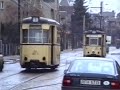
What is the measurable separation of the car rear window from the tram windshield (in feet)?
50.2

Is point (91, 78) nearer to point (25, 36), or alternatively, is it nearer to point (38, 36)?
point (38, 36)

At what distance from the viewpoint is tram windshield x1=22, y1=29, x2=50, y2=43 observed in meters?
29.0

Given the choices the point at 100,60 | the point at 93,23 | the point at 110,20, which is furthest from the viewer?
the point at 110,20

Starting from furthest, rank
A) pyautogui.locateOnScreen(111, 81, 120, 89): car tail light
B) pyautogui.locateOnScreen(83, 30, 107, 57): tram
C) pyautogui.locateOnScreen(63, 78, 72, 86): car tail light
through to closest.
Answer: pyautogui.locateOnScreen(83, 30, 107, 57): tram < pyautogui.locateOnScreen(63, 78, 72, 86): car tail light < pyautogui.locateOnScreen(111, 81, 120, 89): car tail light

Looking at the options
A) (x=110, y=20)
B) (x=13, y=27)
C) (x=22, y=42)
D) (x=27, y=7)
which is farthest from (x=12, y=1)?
(x=110, y=20)

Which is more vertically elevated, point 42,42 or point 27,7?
point 27,7

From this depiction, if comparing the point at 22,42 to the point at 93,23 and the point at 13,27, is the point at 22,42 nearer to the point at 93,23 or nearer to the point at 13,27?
the point at 13,27

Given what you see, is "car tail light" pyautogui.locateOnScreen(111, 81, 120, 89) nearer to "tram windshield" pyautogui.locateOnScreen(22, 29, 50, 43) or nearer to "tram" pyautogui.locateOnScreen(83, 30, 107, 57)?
"tram windshield" pyautogui.locateOnScreen(22, 29, 50, 43)

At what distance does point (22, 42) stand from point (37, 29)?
4.01 ft

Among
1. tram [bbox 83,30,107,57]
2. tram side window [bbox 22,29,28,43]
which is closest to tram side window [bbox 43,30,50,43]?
tram side window [bbox 22,29,28,43]

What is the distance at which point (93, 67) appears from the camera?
44.0ft

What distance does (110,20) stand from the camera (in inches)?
7106

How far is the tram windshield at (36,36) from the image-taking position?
2903 cm

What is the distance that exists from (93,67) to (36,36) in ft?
52.0
